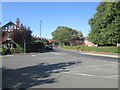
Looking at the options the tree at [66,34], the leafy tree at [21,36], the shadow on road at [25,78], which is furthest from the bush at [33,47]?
the tree at [66,34]

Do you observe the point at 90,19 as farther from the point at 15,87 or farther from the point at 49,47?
the point at 15,87

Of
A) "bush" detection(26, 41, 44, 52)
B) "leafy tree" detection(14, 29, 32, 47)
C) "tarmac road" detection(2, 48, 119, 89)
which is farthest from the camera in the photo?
"bush" detection(26, 41, 44, 52)

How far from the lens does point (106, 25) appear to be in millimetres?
35750

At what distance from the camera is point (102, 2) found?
38.8 metres

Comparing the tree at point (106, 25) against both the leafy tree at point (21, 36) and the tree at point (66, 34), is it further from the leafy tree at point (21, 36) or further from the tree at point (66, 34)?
the tree at point (66, 34)

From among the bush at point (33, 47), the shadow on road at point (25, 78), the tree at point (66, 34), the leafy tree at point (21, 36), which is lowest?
the shadow on road at point (25, 78)

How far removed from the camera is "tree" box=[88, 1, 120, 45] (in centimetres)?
3145

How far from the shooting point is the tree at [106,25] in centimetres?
3145

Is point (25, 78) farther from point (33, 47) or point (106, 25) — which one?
point (106, 25)

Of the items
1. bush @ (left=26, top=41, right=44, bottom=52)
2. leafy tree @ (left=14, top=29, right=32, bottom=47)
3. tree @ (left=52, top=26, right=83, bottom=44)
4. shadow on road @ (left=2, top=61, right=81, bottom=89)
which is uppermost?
tree @ (left=52, top=26, right=83, bottom=44)

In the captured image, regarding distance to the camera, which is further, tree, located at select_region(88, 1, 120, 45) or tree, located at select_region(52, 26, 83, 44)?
tree, located at select_region(52, 26, 83, 44)

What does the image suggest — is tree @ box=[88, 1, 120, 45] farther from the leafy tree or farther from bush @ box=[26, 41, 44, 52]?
the leafy tree

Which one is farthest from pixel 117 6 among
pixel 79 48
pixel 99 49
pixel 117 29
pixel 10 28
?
pixel 10 28

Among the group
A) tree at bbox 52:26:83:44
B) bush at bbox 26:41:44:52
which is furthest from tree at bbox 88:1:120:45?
tree at bbox 52:26:83:44
